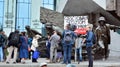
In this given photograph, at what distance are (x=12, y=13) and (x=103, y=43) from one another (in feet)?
75.4

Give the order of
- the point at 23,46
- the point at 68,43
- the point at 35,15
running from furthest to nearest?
1. the point at 35,15
2. the point at 23,46
3. the point at 68,43

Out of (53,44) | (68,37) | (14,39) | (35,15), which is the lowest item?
(53,44)

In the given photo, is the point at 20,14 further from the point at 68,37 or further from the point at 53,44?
the point at 68,37

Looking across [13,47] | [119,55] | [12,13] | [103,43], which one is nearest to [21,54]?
[13,47]

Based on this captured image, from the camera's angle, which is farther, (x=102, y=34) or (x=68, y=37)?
(x=102, y=34)

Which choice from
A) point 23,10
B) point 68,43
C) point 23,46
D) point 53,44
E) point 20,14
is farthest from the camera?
point 23,10

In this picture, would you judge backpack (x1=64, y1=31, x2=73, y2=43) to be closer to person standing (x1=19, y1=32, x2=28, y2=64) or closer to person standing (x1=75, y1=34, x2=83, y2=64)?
person standing (x1=75, y1=34, x2=83, y2=64)

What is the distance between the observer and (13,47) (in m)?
15.2

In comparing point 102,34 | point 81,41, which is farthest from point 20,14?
point 81,41

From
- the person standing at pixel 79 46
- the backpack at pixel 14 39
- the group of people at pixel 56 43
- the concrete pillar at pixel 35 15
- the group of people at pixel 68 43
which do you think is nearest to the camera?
the group of people at pixel 68 43

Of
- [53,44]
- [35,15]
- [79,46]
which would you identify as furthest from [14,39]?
[35,15]

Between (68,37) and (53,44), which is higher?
(68,37)

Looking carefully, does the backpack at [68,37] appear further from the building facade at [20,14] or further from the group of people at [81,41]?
the building facade at [20,14]

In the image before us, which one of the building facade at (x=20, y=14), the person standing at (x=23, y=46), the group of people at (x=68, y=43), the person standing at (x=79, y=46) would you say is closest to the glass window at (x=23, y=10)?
the building facade at (x=20, y=14)
